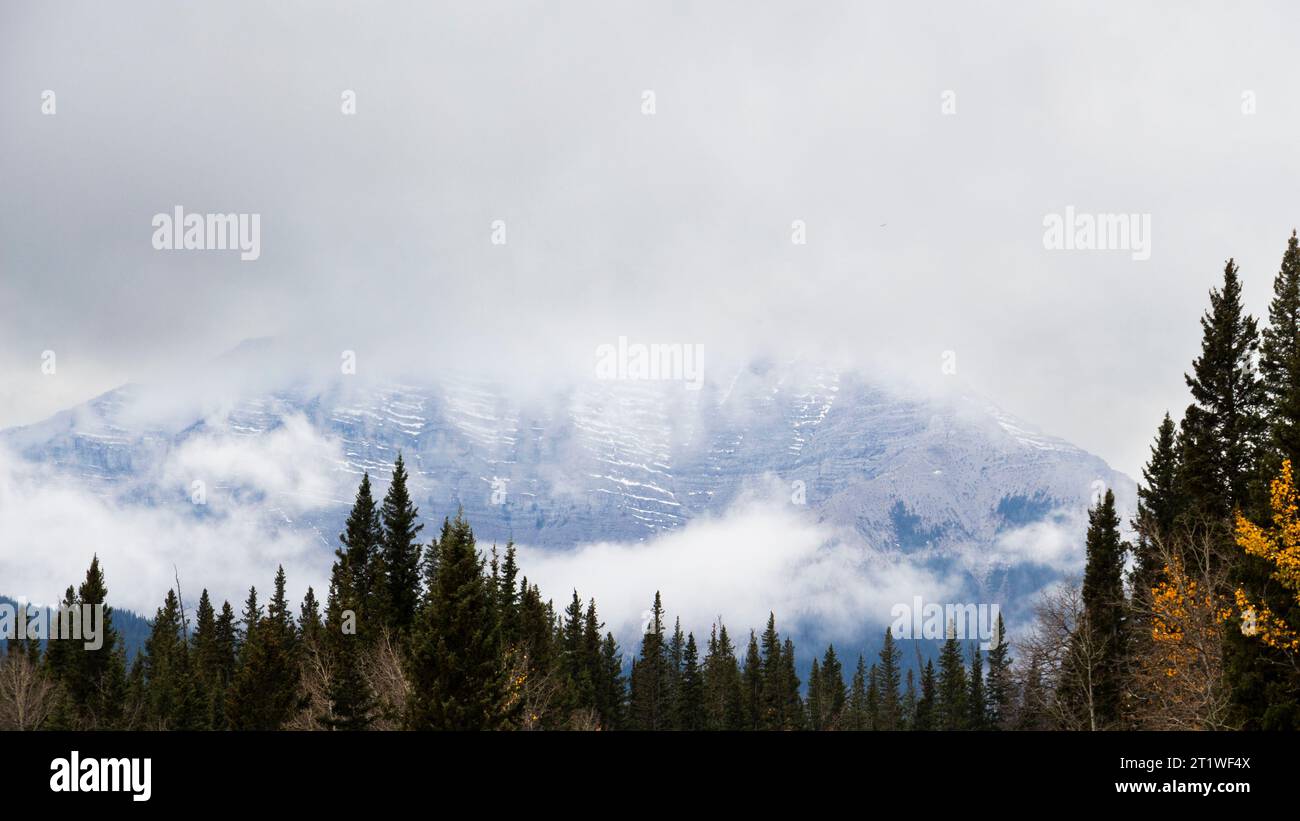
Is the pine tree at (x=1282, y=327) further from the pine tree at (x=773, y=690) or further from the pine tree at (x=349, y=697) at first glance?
the pine tree at (x=773, y=690)

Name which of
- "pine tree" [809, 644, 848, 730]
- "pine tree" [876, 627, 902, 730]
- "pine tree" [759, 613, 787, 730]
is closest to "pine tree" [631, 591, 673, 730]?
"pine tree" [759, 613, 787, 730]

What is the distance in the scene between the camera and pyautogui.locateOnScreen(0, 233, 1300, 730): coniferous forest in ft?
107

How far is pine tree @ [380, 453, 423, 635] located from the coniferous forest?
5.9 inches

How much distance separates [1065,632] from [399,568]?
4267cm

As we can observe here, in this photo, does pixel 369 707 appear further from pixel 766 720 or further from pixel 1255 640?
pixel 766 720

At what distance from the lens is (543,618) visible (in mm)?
80438

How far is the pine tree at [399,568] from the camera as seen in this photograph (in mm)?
67938

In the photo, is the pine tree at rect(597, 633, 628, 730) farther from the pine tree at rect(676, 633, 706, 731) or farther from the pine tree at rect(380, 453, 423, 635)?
the pine tree at rect(380, 453, 423, 635)

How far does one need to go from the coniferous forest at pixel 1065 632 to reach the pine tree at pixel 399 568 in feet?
0.49

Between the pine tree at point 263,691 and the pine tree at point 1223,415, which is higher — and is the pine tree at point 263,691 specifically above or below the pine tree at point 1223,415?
below

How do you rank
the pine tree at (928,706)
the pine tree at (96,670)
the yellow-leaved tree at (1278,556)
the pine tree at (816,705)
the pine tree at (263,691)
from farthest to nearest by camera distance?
the pine tree at (816,705), the pine tree at (928,706), the pine tree at (96,670), the pine tree at (263,691), the yellow-leaved tree at (1278,556)

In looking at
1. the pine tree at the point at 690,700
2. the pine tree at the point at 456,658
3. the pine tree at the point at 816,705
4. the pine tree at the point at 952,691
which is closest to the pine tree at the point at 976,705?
the pine tree at the point at 952,691

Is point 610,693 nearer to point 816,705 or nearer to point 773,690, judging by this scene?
point 773,690

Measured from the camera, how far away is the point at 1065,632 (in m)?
56.0
